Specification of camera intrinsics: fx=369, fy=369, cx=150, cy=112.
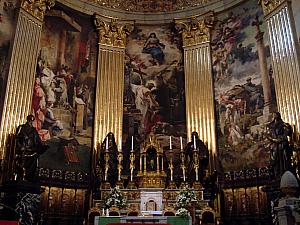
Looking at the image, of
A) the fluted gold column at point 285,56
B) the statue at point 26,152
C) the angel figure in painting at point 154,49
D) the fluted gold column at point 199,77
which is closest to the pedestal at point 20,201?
the statue at point 26,152

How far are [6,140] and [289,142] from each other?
1035 cm

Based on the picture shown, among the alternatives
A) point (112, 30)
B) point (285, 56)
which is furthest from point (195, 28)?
point (285, 56)

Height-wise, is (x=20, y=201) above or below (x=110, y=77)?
below

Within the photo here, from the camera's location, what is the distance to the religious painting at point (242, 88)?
1588 cm

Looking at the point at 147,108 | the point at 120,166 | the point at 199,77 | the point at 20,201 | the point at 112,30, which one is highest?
the point at 112,30

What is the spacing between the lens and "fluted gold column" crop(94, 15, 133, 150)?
17438 mm

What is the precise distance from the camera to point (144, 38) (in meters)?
19.8

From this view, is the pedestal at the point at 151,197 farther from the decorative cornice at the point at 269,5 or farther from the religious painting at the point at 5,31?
the decorative cornice at the point at 269,5

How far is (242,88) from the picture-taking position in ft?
55.9

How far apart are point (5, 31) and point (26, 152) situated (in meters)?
5.29

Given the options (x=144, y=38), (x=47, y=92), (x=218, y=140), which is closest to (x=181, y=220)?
(x=218, y=140)

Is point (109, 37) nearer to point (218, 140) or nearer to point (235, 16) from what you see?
point (235, 16)

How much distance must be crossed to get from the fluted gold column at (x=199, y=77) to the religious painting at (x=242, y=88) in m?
0.38

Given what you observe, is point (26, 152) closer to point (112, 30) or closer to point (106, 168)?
point (106, 168)
